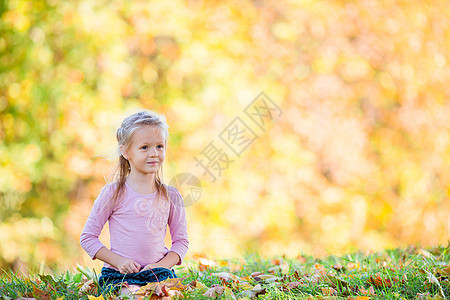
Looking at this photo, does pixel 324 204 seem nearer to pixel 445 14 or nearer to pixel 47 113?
pixel 445 14

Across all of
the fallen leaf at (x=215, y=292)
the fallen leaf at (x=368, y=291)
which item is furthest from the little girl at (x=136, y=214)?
the fallen leaf at (x=368, y=291)

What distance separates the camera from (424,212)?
5535 mm

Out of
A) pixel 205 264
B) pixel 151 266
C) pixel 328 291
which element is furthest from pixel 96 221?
pixel 328 291

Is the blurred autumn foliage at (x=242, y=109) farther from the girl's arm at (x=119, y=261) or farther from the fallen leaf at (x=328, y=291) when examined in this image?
the fallen leaf at (x=328, y=291)

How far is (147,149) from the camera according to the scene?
216 cm

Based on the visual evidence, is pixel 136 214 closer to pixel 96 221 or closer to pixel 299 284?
pixel 96 221

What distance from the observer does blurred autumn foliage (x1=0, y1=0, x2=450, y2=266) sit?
191 inches

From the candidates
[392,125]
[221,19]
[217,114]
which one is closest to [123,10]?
[221,19]

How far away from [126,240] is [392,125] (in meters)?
4.14

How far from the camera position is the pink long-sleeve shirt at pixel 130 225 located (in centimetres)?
216

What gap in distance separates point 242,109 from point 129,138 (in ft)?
9.46

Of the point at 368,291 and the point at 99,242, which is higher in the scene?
the point at 99,242

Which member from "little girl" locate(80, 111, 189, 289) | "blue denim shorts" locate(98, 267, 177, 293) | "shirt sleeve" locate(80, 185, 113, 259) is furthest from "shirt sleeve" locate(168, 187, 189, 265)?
"shirt sleeve" locate(80, 185, 113, 259)

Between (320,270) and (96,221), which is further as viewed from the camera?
(320,270)
